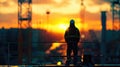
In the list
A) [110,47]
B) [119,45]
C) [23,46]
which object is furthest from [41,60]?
[119,45]

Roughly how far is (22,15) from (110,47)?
27.0 metres

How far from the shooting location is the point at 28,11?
8669 cm

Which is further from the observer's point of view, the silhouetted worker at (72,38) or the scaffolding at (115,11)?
the scaffolding at (115,11)

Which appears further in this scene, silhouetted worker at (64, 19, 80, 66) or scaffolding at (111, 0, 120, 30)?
scaffolding at (111, 0, 120, 30)

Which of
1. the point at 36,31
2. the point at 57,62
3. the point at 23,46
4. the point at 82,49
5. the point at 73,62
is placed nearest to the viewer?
the point at 73,62

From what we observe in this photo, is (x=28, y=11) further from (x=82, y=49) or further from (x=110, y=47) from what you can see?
(x=82, y=49)

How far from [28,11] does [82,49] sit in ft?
216

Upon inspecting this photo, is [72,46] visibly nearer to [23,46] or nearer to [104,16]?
[23,46]

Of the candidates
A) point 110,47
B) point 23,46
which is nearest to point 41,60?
point 23,46

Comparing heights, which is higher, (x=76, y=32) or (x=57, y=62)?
(x=76, y=32)

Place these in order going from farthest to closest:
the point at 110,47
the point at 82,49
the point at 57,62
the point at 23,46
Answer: the point at 110,47, the point at 23,46, the point at 82,49, the point at 57,62

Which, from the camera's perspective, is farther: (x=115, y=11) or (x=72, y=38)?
(x=115, y=11)

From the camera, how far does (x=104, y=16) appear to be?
4274 inches

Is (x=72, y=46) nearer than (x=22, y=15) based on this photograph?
Yes
